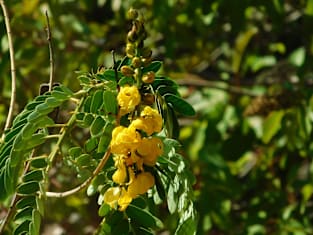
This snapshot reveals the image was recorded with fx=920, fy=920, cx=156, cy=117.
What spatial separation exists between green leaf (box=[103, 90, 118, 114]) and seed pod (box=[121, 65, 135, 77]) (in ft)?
0.14

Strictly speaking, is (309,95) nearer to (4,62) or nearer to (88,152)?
(4,62)

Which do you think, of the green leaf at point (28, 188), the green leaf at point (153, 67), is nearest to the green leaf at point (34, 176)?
the green leaf at point (28, 188)

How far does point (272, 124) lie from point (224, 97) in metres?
0.29

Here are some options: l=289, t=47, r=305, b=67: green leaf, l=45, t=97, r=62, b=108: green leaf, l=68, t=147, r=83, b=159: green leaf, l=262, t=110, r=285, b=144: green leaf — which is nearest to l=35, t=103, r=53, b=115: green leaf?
l=45, t=97, r=62, b=108: green leaf

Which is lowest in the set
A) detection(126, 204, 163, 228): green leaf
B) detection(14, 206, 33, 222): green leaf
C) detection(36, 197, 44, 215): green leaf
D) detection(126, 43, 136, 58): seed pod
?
detection(126, 204, 163, 228): green leaf

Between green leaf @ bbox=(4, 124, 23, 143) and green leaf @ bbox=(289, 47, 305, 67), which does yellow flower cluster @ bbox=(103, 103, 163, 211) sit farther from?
green leaf @ bbox=(289, 47, 305, 67)

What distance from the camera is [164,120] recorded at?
4.47 feet

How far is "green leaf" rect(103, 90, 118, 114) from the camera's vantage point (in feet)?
4.31

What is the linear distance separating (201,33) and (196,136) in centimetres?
46

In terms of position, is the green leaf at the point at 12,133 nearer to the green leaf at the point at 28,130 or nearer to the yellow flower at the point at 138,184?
the green leaf at the point at 28,130

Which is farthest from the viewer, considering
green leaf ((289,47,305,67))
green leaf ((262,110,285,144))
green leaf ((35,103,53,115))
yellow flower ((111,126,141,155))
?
green leaf ((289,47,305,67))

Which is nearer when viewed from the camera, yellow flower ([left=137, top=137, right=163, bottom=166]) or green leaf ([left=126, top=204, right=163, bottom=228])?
yellow flower ([left=137, top=137, right=163, bottom=166])

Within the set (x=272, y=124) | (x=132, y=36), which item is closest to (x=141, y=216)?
(x=132, y=36)

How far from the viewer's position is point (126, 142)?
1.23 meters
